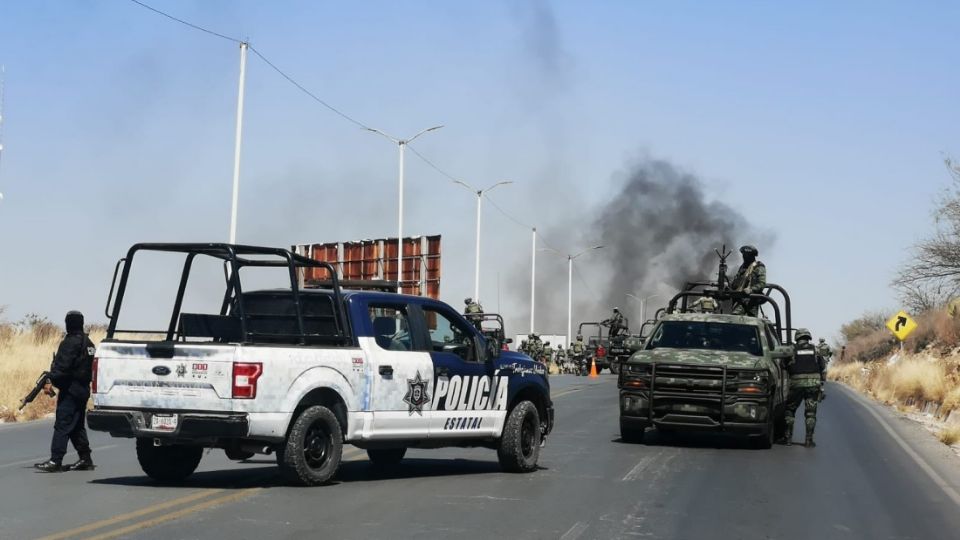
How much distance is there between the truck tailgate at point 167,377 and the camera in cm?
1187

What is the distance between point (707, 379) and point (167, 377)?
27.8ft

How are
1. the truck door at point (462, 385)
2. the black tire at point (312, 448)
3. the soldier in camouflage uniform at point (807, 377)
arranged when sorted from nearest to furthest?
the black tire at point (312, 448) < the truck door at point (462, 385) < the soldier in camouflage uniform at point (807, 377)

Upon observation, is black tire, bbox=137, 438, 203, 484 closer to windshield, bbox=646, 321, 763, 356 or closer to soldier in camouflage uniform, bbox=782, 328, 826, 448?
windshield, bbox=646, 321, 763, 356

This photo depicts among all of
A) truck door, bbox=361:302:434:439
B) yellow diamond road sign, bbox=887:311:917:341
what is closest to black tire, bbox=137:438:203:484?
truck door, bbox=361:302:434:439

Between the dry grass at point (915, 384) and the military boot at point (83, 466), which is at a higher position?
the dry grass at point (915, 384)

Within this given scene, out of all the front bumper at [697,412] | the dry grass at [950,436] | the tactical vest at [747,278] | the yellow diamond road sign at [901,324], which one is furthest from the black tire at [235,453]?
the yellow diamond road sign at [901,324]

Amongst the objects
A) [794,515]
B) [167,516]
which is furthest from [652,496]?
[167,516]

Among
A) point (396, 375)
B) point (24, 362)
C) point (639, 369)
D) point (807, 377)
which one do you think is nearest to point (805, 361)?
point (807, 377)

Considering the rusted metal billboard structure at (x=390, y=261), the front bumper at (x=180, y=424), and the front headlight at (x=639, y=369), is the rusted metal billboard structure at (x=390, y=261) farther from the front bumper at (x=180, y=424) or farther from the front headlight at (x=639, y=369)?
the front bumper at (x=180, y=424)

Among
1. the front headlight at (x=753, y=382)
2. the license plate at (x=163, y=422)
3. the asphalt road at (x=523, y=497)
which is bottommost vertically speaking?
the asphalt road at (x=523, y=497)

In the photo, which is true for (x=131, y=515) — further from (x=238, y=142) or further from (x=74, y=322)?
(x=238, y=142)

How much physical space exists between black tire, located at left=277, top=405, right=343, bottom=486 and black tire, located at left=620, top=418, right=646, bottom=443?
6839 millimetres

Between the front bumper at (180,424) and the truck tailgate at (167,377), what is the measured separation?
0.09 m

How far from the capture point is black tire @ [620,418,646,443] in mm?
18703
